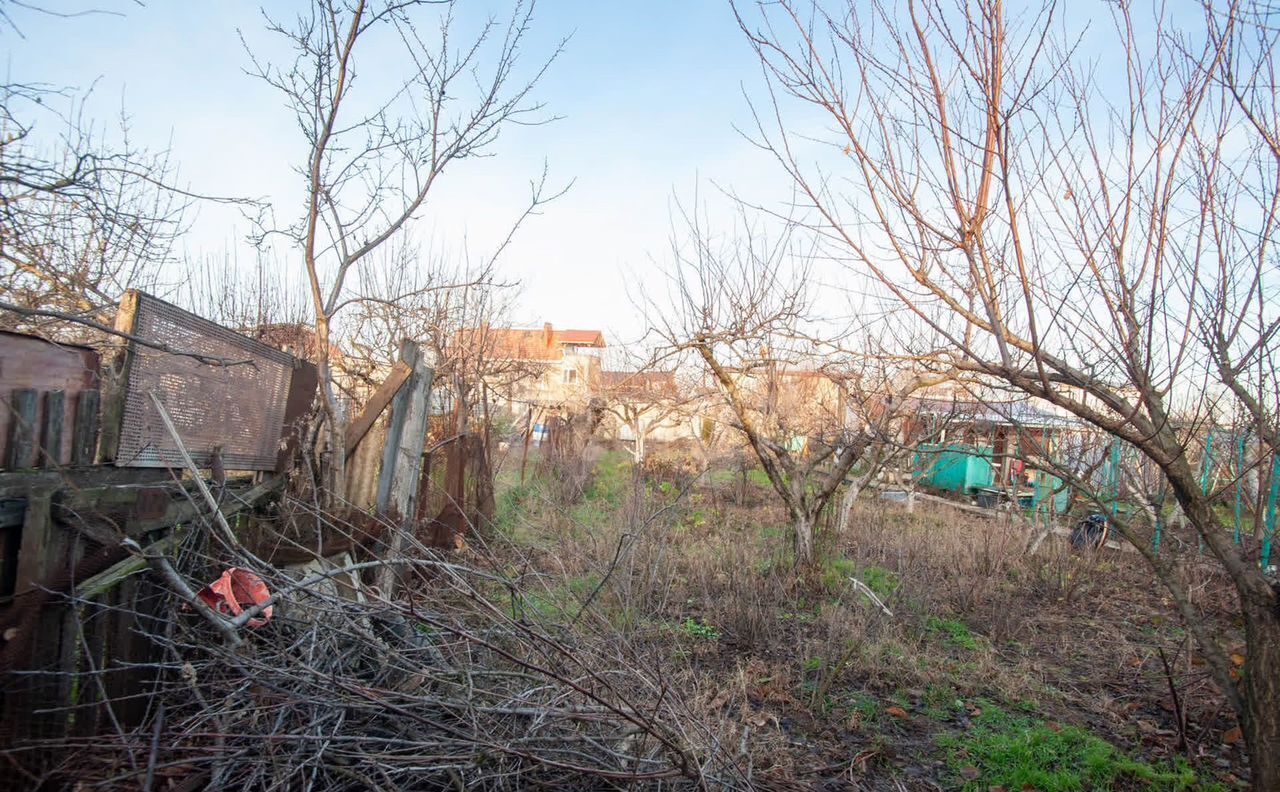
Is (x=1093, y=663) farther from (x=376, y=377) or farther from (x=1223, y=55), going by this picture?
(x=376, y=377)

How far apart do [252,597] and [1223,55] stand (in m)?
4.17

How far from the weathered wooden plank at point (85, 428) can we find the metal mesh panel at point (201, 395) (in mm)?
123

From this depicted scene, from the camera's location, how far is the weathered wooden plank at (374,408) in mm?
5098

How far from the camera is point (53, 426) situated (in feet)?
7.90

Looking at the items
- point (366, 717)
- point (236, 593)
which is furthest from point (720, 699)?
point (236, 593)

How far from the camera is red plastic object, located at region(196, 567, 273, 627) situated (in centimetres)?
270

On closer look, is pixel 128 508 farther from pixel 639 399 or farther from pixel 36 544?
pixel 639 399

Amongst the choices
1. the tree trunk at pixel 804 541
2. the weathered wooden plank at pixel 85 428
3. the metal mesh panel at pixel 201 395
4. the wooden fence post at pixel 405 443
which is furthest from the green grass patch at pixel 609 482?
the weathered wooden plank at pixel 85 428

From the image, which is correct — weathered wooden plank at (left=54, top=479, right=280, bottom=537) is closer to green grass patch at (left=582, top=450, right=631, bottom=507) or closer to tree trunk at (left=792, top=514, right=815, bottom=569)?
tree trunk at (left=792, top=514, right=815, bottom=569)

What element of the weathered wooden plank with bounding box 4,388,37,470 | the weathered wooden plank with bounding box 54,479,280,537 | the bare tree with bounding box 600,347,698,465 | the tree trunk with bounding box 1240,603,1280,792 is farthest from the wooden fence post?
the bare tree with bounding box 600,347,698,465

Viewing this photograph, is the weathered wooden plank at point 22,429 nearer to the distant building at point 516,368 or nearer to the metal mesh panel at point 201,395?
the metal mesh panel at point 201,395

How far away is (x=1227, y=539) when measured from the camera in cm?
308

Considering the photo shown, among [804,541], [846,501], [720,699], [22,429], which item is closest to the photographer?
[22,429]

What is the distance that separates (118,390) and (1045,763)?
4630 millimetres
